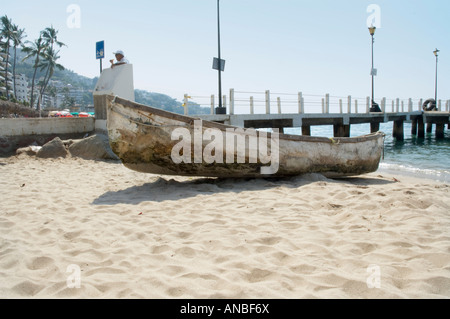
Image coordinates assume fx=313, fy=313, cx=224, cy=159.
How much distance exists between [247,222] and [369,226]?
1.20 meters

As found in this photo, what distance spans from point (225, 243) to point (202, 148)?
2586 mm

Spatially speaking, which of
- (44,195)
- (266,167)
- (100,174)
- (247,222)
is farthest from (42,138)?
(247,222)

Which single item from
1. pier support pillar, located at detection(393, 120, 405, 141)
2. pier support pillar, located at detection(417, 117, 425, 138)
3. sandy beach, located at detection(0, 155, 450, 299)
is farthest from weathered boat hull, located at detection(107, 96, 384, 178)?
pier support pillar, located at detection(417, 117, 425, 138)

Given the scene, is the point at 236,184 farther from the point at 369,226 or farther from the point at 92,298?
the point at 92,298

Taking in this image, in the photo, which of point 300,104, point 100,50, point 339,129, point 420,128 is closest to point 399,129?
point 420,128

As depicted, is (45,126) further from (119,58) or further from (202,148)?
(202,148)

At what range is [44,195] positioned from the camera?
14.8 ft

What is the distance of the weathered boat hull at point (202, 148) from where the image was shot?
4930mm

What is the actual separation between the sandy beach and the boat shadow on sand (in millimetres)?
38

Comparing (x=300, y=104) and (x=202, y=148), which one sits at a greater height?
(x=300, y=104)

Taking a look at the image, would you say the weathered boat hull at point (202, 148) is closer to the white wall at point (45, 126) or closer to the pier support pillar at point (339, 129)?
the white wall at point (45, 126)

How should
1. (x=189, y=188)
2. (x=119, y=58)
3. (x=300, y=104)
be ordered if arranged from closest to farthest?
(x=189, y=188)
(x=119, y=58)
(x=300, y=104)

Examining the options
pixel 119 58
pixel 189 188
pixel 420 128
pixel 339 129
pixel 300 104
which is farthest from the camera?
pixel 420 128

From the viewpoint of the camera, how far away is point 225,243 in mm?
2713
